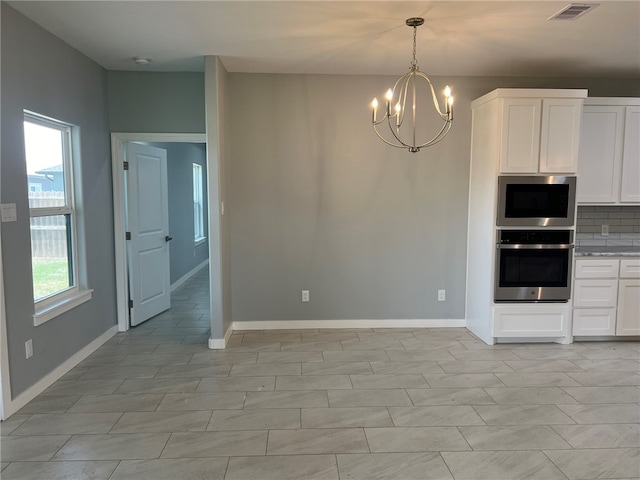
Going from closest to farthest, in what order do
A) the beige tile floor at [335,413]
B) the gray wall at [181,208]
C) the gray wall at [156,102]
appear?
the beige tile floor at [335,413] < the gray wall at [156,102] < the gray wall at [181,208]

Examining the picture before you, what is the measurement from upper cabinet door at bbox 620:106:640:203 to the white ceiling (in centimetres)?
52

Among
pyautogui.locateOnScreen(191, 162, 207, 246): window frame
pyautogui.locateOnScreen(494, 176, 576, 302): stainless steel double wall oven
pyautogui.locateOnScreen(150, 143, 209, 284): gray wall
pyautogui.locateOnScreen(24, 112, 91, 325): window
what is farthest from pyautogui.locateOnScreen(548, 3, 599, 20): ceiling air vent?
pyautogui.locateOnScreen(191, 162, 207, 246): window frame

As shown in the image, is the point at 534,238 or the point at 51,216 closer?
the point at 51,216

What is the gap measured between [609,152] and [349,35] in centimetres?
289

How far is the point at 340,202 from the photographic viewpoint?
181 inches

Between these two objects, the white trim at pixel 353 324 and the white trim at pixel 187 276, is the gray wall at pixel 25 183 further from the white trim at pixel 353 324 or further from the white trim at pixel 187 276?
the white trim at pixel 187 276

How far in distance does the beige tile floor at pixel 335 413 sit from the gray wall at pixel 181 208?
284 cm

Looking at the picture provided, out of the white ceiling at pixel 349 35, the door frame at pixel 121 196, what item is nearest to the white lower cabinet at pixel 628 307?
the white ceiling at pixel 349 35

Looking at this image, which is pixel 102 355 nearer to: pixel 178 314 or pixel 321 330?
pixel 178 314

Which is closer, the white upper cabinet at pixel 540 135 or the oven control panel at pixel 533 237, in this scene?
the white upper cabinet at pixel 540 135

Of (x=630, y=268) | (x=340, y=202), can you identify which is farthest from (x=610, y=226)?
(x=340, y=202)

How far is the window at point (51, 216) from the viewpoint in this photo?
325cm

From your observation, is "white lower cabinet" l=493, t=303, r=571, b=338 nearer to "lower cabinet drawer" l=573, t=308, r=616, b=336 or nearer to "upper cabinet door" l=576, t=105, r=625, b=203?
"lower cabinet drawer" l=573, t=308, r=616, b=336

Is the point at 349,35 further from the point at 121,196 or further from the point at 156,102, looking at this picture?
the point at 121,196
